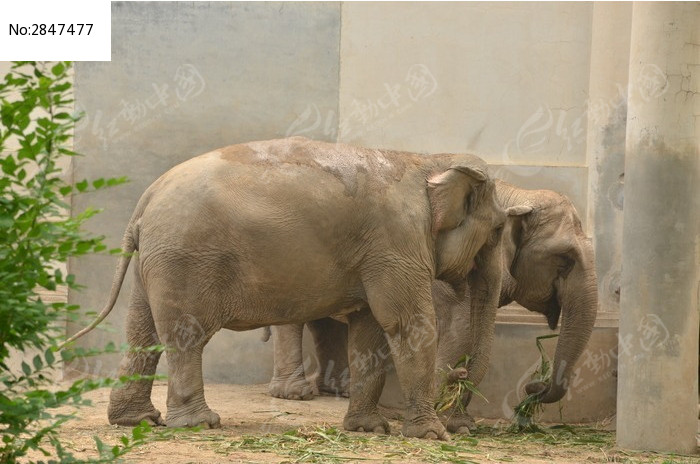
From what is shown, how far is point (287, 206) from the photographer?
26.2 ft

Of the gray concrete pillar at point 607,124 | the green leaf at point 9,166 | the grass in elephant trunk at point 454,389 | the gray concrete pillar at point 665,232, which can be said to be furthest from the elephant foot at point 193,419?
the gray concrete pillar at point 607,124

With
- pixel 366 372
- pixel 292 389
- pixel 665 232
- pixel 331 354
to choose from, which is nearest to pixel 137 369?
pixel 366 372

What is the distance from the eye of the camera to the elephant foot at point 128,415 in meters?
8.24

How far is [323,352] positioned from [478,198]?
3011 millimetres

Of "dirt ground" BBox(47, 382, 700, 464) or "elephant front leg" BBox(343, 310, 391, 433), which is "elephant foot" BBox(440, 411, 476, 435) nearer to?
"dirt ground" BBox(47, 382, 700, 464)

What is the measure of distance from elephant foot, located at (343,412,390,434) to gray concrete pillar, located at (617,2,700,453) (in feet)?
5.41

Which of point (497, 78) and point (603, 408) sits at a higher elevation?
point (497, 78)

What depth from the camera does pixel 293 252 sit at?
26.2 ft

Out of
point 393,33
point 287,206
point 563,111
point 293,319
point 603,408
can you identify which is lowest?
point 603,408

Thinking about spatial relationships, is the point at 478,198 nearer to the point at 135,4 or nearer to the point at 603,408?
the point at 603,408

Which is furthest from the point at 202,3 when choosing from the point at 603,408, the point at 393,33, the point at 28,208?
the point at 28,208

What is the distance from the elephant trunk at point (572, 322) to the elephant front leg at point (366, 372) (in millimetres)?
1483

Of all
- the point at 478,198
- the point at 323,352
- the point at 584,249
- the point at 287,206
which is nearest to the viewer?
the point at 287,206

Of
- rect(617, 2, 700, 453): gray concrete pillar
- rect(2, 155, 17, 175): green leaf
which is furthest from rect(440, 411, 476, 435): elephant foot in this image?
rect(2, 155, 17, 175): green leaf
